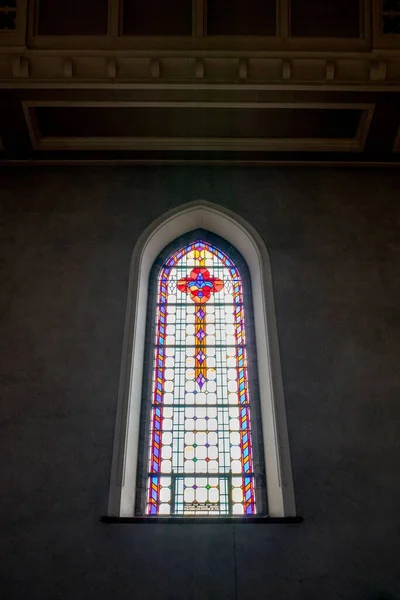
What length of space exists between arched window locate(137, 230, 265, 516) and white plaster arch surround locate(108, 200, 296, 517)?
0.39 ft

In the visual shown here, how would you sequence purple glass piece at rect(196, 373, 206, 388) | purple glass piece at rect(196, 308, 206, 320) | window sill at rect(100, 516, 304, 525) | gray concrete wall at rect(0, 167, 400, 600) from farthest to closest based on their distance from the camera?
purple glass piece at rect(196, 308, 206, 320) → purple glass piece at rect(196, 373, 206, 388) → window sill at rect(100, 516, 304, 525) → gray concrete wall at rect(0, 167, 400, 600)

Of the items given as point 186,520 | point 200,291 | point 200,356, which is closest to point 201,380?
point 200,356

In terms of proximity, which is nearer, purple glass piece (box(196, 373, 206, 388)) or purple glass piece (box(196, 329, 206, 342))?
purple glass piece (box(196, 373, 206, 388))

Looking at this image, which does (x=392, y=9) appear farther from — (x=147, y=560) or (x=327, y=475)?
(x=147, y=560)

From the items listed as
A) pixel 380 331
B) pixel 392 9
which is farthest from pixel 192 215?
pixel 392 9

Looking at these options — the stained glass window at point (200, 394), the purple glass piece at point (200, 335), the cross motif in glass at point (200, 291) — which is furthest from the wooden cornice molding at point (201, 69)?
the purple glass piece at point (200, 335)

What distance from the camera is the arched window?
5.08 metres

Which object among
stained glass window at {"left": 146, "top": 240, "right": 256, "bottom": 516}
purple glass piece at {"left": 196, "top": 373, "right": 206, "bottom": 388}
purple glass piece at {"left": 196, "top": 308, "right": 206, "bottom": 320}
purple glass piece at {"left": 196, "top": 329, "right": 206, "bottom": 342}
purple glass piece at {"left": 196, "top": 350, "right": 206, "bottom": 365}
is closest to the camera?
stained glass window at {"left": 146, "top": 240, "right": 256, "bottom": 516}

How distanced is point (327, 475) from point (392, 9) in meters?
4.50

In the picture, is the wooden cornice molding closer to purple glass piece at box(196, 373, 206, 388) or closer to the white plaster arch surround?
the white plaster arch surround

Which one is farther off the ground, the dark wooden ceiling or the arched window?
the dark wooden ceiling

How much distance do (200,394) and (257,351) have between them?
685 mm

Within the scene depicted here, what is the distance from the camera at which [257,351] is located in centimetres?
580

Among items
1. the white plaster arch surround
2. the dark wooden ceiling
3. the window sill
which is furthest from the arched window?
the dark wooden ceiling
